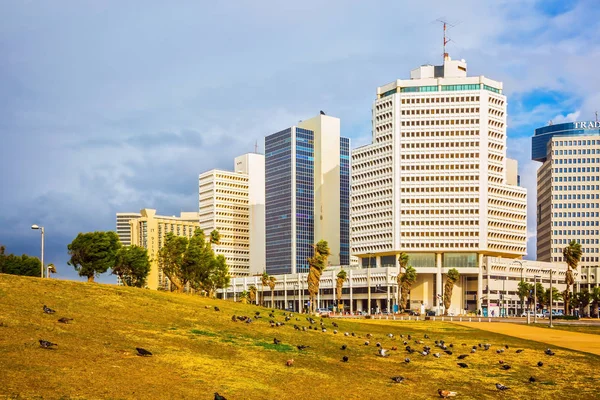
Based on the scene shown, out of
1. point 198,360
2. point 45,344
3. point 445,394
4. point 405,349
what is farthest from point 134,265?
point 445,394

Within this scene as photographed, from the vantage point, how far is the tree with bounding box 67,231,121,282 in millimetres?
118688

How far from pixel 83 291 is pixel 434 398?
2764 centimetres

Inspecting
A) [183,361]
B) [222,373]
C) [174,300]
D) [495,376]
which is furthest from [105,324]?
[495,376]

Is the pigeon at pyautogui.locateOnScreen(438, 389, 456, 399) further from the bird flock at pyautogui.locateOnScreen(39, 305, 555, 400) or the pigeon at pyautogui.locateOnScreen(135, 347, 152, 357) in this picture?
the pigeon at pyautogui.locateOnScreen(135, 347, 152, 357)

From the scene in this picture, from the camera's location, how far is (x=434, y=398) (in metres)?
31.3

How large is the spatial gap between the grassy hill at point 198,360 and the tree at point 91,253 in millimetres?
68066

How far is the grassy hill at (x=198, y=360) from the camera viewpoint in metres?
27.7

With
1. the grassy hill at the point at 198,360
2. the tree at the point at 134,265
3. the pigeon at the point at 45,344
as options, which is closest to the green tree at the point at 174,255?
the tree at the point at 134,265

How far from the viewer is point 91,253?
4658 inches

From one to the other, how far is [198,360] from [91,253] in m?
89.8

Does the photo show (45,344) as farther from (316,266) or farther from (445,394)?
(316,266)

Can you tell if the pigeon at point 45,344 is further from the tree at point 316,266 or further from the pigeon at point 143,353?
the tree at point 316,266

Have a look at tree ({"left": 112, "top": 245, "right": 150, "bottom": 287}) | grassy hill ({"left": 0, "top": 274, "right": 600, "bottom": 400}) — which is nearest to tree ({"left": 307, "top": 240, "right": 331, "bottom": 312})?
tree ({"left": 112, "top": 245, "right": 150, "bottom": 287})

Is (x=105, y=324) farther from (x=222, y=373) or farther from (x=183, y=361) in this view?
(x=222, y=373)
